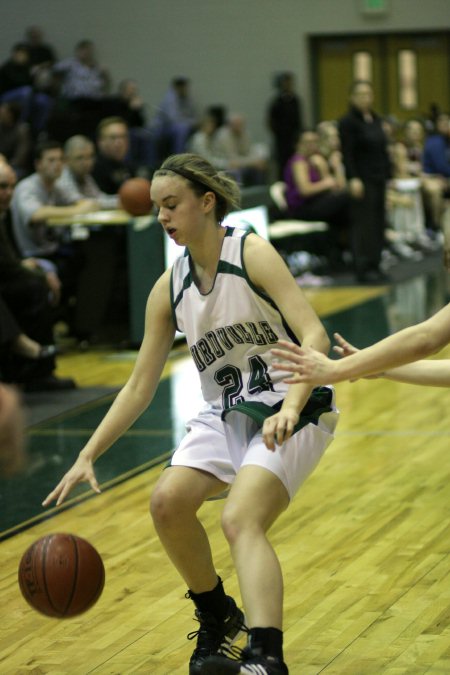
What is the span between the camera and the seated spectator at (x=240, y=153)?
1738 cm

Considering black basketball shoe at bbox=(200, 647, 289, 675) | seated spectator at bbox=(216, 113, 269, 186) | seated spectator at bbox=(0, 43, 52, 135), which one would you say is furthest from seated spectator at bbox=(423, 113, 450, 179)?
black basketball shoe at bbox=(200, 647, 289, 675)

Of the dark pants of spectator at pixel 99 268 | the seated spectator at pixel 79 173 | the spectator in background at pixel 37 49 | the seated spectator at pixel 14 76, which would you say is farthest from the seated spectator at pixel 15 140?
the spectator in background at pixel 37 49

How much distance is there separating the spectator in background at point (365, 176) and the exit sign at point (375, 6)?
23.2ft

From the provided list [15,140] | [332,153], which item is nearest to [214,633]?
[15,140]

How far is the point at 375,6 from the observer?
18.7 meters

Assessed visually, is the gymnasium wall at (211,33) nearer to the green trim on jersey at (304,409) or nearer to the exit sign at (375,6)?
the exit sign at (375,6)

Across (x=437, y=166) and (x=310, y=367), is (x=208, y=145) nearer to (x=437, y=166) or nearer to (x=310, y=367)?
(x=437, y=166)

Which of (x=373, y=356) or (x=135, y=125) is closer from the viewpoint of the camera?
(x=373, y=356)

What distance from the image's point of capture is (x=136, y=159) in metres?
16.4

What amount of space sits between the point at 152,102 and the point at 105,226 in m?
10.9

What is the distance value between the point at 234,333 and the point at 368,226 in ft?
29.7

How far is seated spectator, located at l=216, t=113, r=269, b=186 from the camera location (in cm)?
1738

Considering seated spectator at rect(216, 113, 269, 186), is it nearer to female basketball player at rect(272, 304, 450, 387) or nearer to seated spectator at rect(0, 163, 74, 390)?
seated spectator at rect(0, 163, 74, 390)

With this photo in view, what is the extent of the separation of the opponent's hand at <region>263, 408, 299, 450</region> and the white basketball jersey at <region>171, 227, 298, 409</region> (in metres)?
0.28
